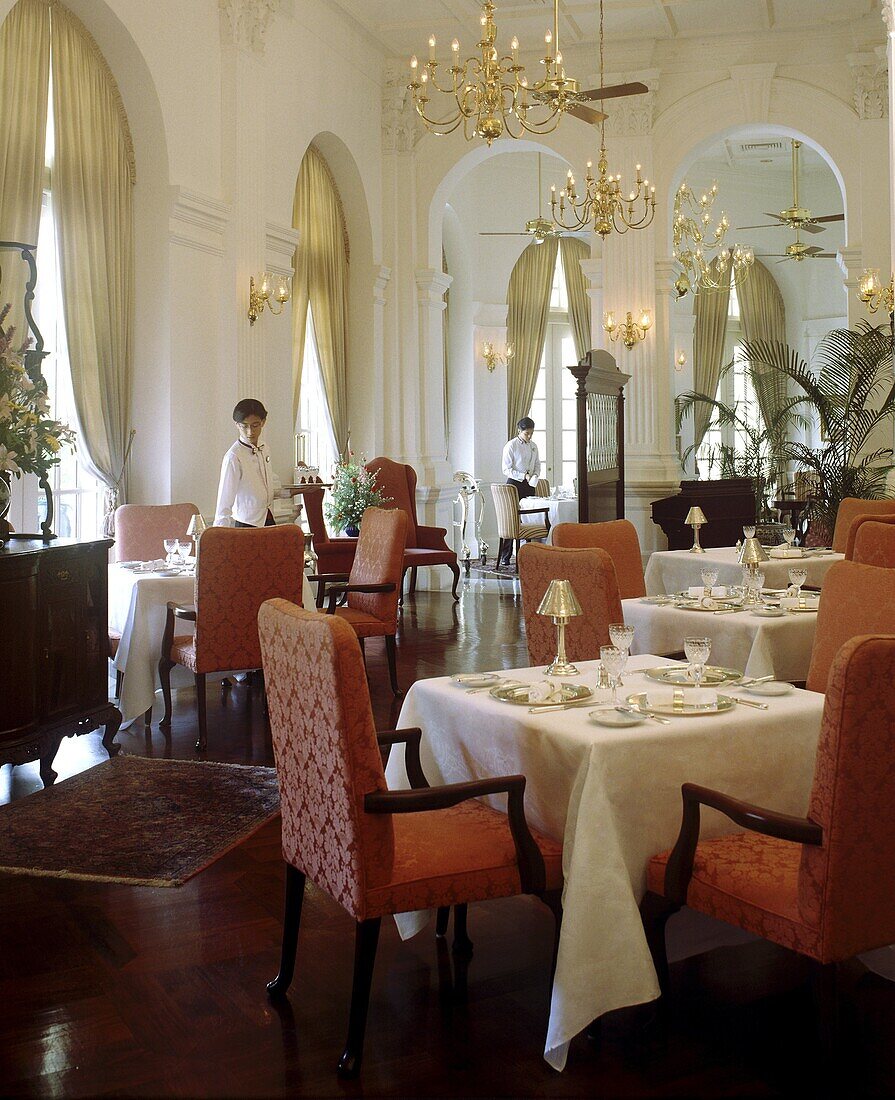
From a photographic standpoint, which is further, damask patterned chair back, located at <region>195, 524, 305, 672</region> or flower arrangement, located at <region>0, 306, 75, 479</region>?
damask patterned chair back, located at <region>195, 524, 305, 672</region>

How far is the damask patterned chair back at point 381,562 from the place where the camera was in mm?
6699

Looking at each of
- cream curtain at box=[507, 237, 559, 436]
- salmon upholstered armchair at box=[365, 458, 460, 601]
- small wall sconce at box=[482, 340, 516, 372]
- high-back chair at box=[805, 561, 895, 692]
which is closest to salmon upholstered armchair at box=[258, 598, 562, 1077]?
high-back chair at box=[805, 561, 895, 692]

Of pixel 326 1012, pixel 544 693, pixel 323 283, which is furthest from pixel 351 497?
pixel 326 1012

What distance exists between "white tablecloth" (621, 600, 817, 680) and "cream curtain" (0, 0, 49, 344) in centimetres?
408

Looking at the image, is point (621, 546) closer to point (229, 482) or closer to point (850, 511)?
point (850, 511)

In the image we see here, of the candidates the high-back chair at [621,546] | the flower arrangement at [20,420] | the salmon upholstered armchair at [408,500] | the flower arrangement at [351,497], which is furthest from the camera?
the salmon upholstered armchair at [408,500]

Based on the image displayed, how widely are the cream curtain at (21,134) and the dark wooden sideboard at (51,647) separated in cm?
186

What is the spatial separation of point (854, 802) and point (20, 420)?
405 centimetres

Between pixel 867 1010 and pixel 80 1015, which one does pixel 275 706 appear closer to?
pixel 80 1015

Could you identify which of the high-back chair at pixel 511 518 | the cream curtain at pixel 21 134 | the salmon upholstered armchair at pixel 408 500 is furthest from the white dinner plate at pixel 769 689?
the high-back chair at pixel 511 518

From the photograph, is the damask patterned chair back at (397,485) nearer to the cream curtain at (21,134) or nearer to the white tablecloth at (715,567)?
the white tablecloth at (715,567)

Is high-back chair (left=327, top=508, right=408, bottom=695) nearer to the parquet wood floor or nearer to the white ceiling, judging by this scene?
the parquet wood floor

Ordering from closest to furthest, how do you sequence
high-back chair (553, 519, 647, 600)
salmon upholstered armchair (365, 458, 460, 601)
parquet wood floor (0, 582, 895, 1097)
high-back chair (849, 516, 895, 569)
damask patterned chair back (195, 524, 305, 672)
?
1. parquet wood floor (0, 582, 895, 1097)
2. high-back chair (849, 516, 895, 569)
3. damask patterned chair back (195, 524, 305, 672)
4. high-back chair (553, 519, 647, 600)
5. salmon upholstered armchair (365, 458, 460, 601)

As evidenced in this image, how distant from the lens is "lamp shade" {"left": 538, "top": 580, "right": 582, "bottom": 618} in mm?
3211
